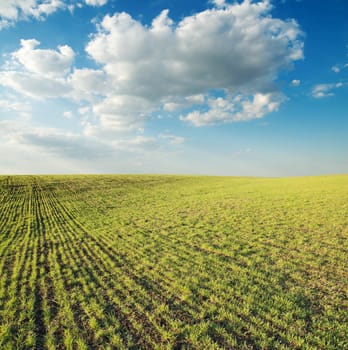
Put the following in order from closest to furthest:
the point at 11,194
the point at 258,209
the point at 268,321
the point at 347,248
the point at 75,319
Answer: the point at 268,321, the point at 75,319, the point at 347,248, the point at 258,209, the point at 11,194

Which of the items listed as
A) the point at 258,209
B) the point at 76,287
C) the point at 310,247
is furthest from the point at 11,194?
the point at 310,247

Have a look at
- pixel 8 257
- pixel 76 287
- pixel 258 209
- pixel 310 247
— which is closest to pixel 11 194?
pixel 8 257

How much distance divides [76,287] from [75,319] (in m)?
2.43

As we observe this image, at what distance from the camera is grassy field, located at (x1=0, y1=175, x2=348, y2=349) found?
21.4 ft

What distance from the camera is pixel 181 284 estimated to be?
30.7 feet

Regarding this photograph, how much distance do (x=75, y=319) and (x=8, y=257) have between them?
949cm

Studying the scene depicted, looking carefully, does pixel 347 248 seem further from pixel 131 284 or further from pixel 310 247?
pixel 131 284

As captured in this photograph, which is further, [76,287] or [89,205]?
[89,205]

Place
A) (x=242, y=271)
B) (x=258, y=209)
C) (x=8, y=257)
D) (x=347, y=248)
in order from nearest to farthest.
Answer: (x=242, y=271), (x=347, y=248), (x=8, y=257), (x=258, y=209)

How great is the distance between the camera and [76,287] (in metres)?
9.70

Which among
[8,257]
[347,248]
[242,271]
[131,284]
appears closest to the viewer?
[131,284]

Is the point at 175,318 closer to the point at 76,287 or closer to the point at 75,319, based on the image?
the point at 75,319

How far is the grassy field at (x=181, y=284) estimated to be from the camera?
6531mm

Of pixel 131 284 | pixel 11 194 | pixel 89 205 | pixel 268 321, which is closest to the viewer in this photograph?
pixel 268 321
